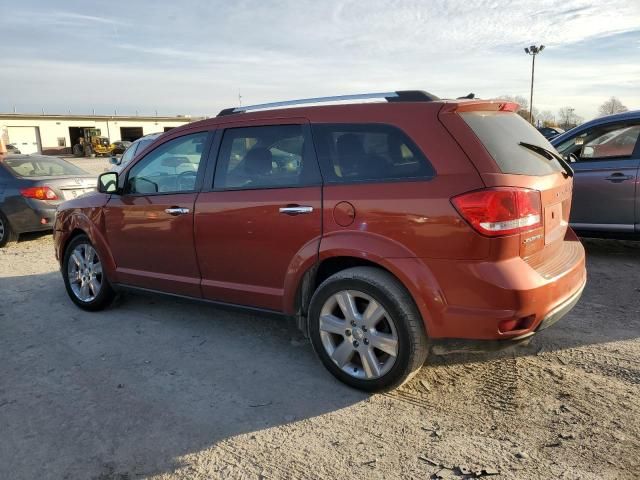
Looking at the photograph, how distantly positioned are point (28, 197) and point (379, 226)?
7036 mm

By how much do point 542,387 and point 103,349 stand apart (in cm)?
323

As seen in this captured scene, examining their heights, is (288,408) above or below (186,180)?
below

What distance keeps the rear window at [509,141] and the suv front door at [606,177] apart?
2863 mm

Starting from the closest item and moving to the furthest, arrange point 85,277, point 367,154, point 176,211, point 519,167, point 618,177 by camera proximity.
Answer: point 519,167 < point 367,154 < point 176,211 < point 85,277 < point 618,177

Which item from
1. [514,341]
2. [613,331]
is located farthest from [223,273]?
[613,331]

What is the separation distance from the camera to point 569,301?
3170 millimetres

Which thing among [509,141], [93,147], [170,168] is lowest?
[170,168]

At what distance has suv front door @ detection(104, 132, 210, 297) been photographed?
4137mm

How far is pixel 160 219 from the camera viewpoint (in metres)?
4.28

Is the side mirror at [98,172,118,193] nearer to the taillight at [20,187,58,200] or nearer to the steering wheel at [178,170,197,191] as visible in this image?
the steering wheel at [178,170,197,191]

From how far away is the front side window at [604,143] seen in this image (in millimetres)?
5953

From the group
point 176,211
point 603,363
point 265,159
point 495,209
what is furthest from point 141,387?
point 603,363

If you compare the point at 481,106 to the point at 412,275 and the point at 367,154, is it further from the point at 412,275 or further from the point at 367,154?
the point at 412,275

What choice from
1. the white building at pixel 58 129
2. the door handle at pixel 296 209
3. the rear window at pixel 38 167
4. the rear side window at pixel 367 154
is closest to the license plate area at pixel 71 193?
the rear window at pixel 38 167
